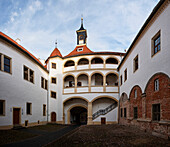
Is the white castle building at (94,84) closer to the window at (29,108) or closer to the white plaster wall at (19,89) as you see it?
the white plaster wall at (19,89)

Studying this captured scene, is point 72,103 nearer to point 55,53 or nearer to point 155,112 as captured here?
point 55,53

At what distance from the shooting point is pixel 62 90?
1075 inches

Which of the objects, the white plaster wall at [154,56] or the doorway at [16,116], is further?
the doorway at [16,116]

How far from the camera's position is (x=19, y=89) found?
16.2 metres

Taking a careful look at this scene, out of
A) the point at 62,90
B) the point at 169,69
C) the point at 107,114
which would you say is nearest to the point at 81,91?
the point at 62,90

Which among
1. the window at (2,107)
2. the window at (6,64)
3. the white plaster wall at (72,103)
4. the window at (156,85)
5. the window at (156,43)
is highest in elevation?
the window at (156,43)

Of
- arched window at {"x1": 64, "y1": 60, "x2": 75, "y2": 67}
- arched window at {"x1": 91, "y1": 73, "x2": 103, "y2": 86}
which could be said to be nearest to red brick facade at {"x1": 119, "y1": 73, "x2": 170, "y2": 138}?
arched window at {"x1": 91, "y1": 73, "x2": 103, "y2": 86}

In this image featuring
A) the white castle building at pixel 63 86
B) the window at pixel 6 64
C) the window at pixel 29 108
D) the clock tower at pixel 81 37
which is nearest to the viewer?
the window at pixel 6 64

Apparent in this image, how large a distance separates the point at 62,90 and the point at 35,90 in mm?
7535

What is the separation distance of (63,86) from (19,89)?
38.1 ft

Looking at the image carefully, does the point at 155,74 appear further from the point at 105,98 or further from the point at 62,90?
the point at 62,90

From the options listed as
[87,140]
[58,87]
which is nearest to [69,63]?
[58,87]

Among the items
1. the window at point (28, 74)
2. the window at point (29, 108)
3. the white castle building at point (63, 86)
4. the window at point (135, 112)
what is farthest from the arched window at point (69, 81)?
the window at point (135, 112)

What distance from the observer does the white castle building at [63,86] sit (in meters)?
16.6
